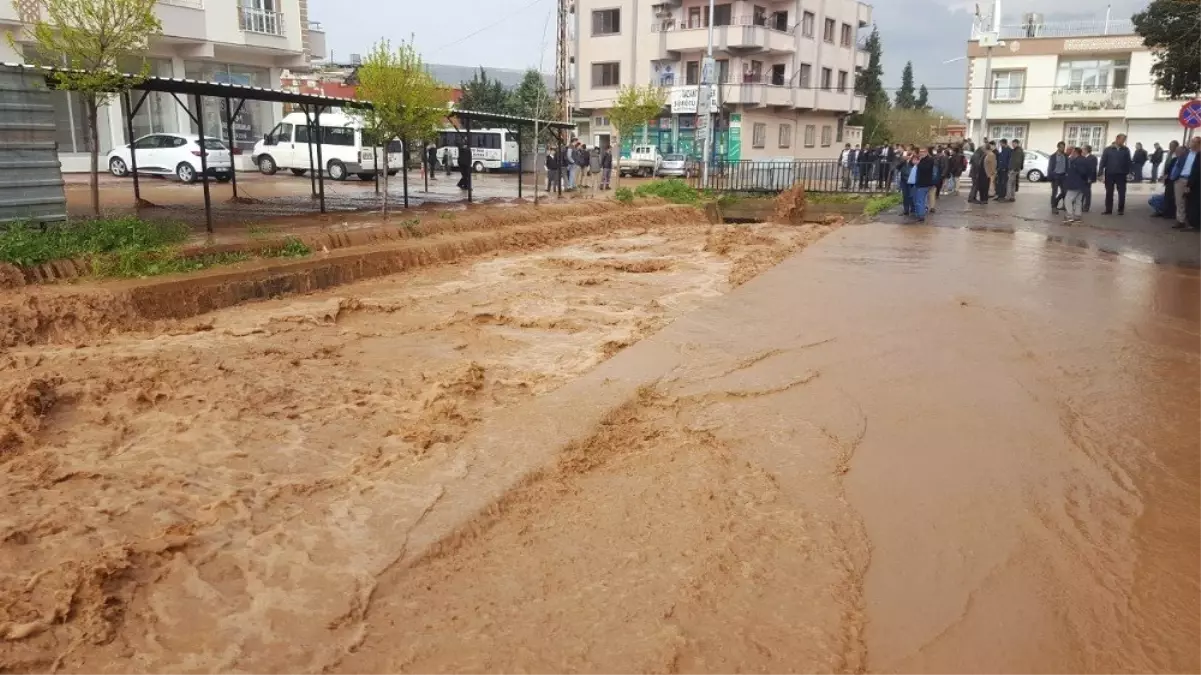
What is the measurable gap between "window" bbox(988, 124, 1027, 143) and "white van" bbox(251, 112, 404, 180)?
34.0 meters

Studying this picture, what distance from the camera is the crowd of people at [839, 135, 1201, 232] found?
16719 mm

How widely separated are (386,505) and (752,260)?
11797 millimetres

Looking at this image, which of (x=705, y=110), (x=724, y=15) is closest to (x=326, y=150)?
(x=705, y=110)

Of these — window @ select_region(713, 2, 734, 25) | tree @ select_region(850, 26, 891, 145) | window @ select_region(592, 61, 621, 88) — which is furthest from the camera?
tree @ select_region(850, 26, 891, 145)

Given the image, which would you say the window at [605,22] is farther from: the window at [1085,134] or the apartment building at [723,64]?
the window at [1085,134]

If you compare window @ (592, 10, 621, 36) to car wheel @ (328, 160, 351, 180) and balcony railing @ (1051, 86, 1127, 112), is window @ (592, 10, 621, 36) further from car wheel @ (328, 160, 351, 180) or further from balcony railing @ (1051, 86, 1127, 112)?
balcony railing @ (1051, 86, 1127, 112)

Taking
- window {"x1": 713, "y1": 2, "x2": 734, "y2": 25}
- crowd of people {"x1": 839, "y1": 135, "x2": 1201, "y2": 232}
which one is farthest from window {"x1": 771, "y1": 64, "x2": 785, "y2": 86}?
crowd of people {"x1": 839, "y1": 135, "x2": 1201, "y2": 232}

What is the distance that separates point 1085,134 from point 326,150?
39.4 metres

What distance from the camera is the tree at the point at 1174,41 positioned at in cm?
1933

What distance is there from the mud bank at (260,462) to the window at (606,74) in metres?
36.9

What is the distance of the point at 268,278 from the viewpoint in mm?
12297

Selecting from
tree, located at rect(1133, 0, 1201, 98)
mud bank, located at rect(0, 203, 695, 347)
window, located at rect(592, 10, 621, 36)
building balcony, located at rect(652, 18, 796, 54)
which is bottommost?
mud bank, located at rect(0, 203, 695, 347)

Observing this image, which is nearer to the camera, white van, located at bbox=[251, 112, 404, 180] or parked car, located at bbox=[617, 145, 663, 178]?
white van, located at bbox=[251, 112, 404, 180]

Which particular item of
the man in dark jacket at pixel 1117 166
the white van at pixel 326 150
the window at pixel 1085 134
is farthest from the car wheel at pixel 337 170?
the window at pixel 1085 134
